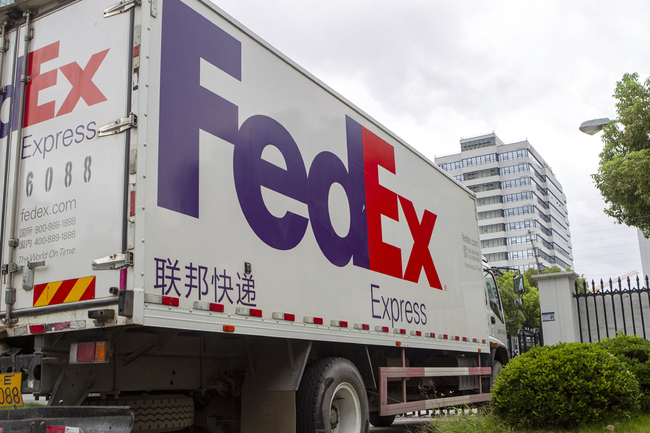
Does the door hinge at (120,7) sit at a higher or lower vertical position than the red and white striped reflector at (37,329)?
higher

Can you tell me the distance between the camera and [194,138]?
4.52m

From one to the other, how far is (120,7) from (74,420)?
3.04 meters

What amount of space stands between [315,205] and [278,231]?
0.76 meters

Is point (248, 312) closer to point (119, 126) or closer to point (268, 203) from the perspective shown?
point (268, 203)

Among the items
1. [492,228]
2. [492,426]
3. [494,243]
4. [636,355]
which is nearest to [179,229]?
[492,426]

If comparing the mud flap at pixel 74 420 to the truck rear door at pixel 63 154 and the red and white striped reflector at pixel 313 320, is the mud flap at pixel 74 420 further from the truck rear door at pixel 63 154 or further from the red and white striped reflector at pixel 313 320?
the red and white striped reflector at pixel 313 320

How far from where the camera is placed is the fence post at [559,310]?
1301cm

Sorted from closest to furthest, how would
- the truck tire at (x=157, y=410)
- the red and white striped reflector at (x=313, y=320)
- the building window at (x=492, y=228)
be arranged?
the truck tire at (x=157, y=410) < the red and white striped reflector at (x=313, y=320) < the building window at (x=492, y=228)

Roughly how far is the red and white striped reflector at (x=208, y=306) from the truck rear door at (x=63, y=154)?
65cm

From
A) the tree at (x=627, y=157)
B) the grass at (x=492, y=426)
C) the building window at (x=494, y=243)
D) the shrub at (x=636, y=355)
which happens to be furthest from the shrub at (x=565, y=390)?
the building window at (x=494, y=243)

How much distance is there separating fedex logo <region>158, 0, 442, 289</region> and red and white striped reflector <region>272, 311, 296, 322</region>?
63cm

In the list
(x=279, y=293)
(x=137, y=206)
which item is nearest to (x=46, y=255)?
(x=137, y=206)

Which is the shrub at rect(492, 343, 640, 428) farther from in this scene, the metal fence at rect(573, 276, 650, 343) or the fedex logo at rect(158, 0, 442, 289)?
the metal fence at rect(573, 276, 650, 343)

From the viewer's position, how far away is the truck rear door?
4.09 metres
